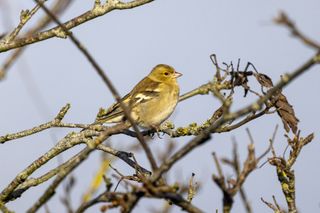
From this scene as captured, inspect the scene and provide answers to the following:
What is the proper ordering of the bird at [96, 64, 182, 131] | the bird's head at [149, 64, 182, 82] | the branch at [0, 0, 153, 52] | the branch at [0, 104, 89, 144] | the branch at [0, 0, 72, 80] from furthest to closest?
the bird's head at [149, 64, 182, 82] → the bird at [96, 64, 182, 131] → the branch at [0, 104, 89, 144] → the branch at [0, 0, 153, 52] → the branch at [0, 0, 72, 80]

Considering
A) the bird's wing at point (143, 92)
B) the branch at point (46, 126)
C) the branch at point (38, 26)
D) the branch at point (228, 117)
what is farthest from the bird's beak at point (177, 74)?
the branch at point (228, 117)

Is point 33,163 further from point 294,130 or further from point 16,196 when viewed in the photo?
point 294,130

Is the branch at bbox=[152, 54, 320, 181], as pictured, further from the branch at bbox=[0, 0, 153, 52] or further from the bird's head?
the bird's head

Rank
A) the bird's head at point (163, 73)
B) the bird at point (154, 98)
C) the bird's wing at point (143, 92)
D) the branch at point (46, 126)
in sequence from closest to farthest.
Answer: the branch at point (46, 126) → the bird at point (154, 98) → the bird's wing at point (143, 92) → the bird's head at point (163, 73)

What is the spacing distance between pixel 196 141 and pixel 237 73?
3040 millimetres

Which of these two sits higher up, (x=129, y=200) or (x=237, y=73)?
(x=237, y=73)

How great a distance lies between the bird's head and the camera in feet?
33.4

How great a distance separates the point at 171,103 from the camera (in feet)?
30.1

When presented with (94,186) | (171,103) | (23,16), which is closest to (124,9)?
(23,16)

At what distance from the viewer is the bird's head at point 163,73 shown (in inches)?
401

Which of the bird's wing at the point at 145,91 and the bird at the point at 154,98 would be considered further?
the bird's wing at the point at 145,91

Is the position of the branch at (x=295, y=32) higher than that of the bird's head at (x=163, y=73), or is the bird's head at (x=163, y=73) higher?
the bird's head at (x=163, y=73)

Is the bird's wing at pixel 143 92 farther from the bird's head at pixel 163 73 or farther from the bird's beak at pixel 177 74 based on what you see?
the bird's beak at pixel 177 74

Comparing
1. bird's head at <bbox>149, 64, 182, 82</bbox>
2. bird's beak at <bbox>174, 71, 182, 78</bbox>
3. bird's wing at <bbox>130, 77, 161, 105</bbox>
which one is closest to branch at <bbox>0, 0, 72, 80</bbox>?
bird's wing at <bbox>130, 77, 161, 105</bbox>
